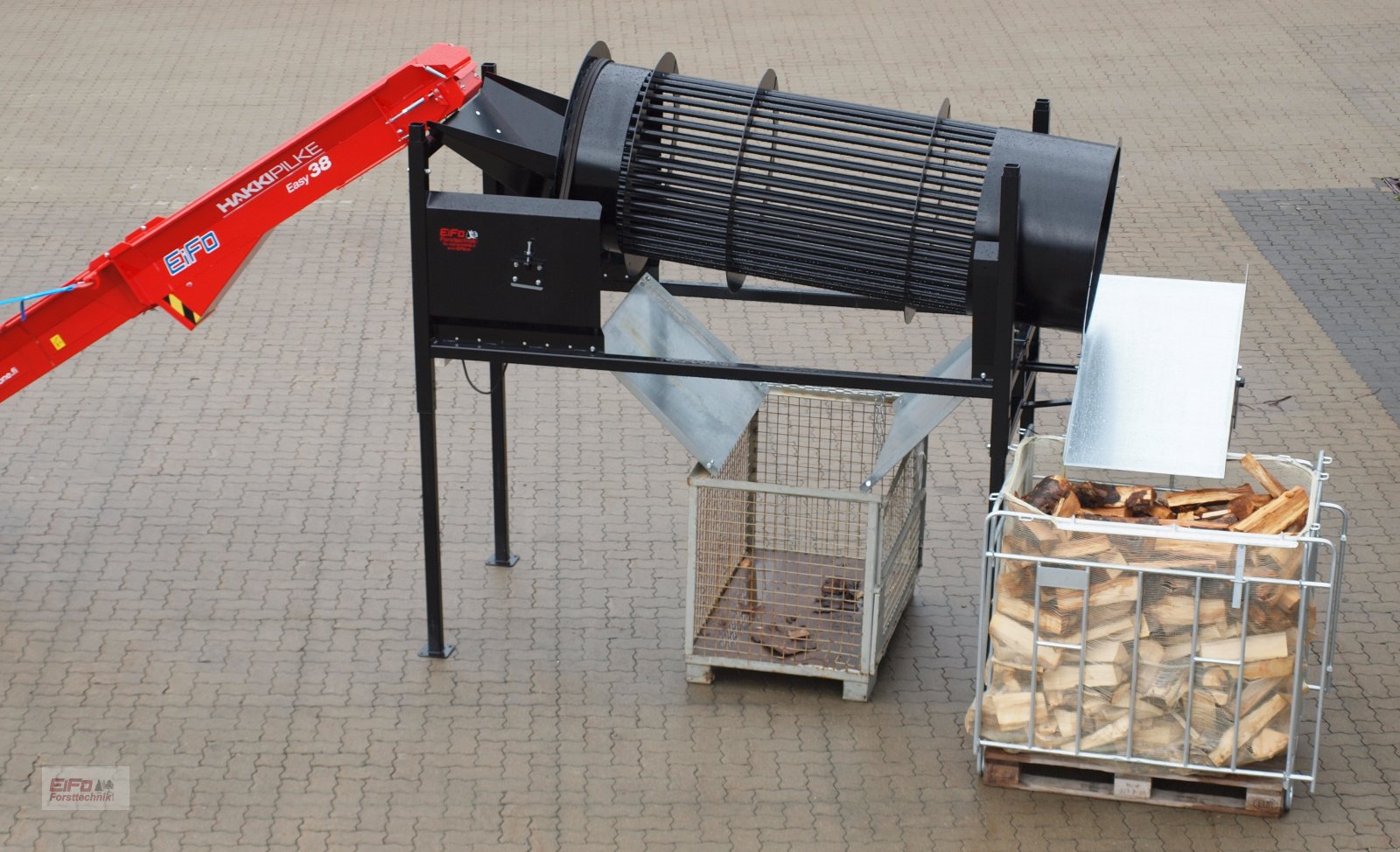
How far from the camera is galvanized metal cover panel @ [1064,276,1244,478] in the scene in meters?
6.00

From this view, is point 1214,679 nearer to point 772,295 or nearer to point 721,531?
point 721,531

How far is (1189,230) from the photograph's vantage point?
1238 cm

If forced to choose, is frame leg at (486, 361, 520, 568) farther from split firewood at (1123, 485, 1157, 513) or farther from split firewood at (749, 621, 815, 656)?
split firewood at (1123, 485, 1157, 513)

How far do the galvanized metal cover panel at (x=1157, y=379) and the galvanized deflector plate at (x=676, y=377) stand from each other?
4.55 feet

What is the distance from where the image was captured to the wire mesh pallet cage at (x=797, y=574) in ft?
21.5

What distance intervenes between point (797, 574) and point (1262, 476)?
72.7 inches

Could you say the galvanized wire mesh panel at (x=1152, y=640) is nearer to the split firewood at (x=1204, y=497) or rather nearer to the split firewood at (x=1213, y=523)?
the split firewood at (x=1213, y=523)

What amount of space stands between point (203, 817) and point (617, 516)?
2880 mm

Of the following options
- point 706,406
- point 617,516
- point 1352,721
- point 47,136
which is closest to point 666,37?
point 47,136

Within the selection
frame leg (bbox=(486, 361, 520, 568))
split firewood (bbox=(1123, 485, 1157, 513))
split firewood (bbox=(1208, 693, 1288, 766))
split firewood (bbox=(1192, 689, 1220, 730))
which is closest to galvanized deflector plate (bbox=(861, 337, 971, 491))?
split firewood (bbox=(1123, 485, 1157, 513))

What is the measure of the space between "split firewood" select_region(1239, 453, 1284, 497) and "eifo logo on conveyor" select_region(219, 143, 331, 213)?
3724 millimetres

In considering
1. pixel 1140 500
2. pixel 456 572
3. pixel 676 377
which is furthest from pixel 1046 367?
pixel 456 572

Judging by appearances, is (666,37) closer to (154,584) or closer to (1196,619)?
(154,584)

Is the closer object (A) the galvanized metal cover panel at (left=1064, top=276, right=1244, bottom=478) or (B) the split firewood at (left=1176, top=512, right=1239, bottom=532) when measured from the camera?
(B) the split firewood at (left=1176, top=512, right=1239, bottom=532)
